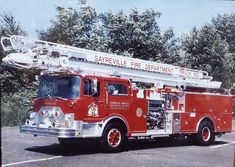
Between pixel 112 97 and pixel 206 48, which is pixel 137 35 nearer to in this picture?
pixel 206 48

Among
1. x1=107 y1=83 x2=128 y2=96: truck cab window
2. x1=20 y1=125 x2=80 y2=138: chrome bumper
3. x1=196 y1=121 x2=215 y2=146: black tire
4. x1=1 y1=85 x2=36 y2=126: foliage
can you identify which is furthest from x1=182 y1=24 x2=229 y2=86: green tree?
x1=1 y1=85 x2=36 y2=126: foliage

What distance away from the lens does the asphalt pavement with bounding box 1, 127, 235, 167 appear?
13.7ft

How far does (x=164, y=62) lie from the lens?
570cm

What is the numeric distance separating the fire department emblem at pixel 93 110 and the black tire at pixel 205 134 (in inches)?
92.5

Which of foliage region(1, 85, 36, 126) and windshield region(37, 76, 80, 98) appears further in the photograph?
windshield region(37, 76, 80, 98)

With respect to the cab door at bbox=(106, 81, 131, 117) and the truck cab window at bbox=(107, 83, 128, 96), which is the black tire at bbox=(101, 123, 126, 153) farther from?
the truck cab window at bbox=(107, 83, 128, 96)

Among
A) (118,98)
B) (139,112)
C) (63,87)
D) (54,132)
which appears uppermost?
(63,87)

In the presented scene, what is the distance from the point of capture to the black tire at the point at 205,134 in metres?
7.71

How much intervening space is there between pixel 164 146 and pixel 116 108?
1.18m

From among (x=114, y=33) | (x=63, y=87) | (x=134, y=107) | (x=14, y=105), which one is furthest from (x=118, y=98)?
(x=14, y=105)

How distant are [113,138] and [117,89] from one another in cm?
72

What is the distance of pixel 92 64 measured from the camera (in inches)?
240

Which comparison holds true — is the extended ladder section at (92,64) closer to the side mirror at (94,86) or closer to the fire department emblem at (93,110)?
the side mirror at (94,86)

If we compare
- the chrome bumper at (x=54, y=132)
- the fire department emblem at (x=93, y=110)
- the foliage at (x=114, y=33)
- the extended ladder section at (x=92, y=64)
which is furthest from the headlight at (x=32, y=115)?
the foliage at (x=114, y=33)
